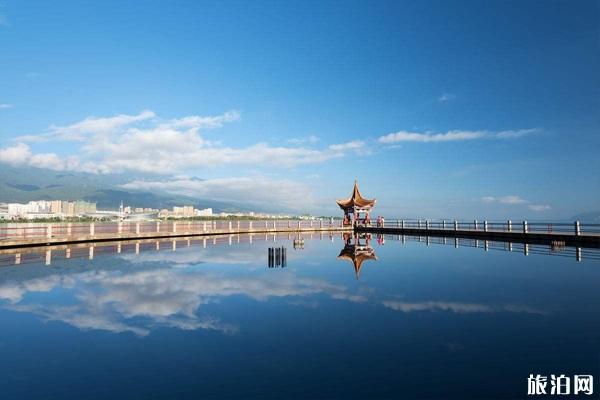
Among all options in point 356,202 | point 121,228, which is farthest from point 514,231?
point 121,228

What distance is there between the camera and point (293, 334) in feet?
24.1

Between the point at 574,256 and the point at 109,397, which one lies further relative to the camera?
the point at 574,256

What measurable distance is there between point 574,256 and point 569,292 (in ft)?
34.5

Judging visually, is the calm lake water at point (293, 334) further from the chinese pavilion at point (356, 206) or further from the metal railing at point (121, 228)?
the chinese pavilion at point (356, 206)

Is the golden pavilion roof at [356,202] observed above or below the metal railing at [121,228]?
above

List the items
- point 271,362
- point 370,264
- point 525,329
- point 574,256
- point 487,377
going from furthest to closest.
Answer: point 574,256 < point 370,264 < point 525,329 < point 271,362 < point 487,377

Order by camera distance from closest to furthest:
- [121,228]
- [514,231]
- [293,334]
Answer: [293,334], [514,231], [121,228]

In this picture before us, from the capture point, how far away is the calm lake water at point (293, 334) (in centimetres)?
518

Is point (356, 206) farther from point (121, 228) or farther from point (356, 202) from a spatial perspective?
point (121, 228)

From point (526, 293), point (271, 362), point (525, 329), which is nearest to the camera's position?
point (271, 362)

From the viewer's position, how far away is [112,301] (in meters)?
10.0

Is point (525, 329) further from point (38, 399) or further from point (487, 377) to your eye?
point (38, 399)

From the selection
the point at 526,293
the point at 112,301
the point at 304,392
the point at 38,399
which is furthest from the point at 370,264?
the point at 38,399

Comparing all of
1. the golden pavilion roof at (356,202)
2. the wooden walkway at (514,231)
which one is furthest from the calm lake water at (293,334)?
the golden pavilion roof at (356,202)
